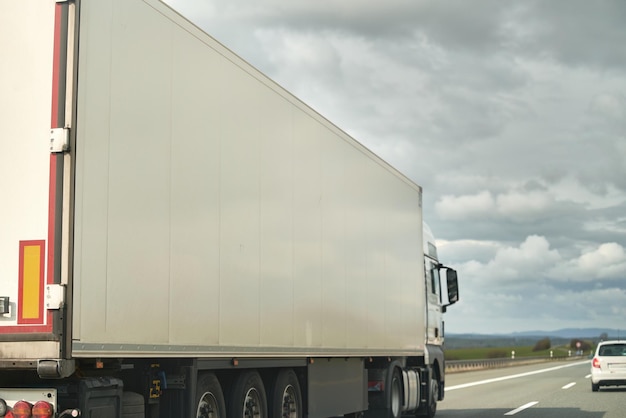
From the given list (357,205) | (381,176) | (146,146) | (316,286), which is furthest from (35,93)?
(381,176)

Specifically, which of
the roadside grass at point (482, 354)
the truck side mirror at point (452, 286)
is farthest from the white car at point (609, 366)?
the roadside grass at point (482, 354)

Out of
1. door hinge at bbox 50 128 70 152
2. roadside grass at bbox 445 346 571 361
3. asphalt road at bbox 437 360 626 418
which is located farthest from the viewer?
roadside grass at bbox 445 346 571 361

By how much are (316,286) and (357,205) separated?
7.50ft

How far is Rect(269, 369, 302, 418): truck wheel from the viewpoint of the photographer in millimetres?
10797

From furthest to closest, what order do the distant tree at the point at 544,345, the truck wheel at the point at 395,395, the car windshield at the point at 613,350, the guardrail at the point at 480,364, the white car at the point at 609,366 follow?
the distant tree at the point at 544,345 < the guardrail at the point at 480,364 < the car windshield at the point at 613,350 < the white car at the point at 609,366 < the truck wheel at the point at 395,395

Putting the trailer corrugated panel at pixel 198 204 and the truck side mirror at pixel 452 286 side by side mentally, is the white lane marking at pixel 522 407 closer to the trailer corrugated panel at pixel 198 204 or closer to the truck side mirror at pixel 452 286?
the truck side mirror at pixel 452 286

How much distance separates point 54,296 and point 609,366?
81.7 ft

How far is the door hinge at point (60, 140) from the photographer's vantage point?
22.9 feet

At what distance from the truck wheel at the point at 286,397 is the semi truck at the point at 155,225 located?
0.03m

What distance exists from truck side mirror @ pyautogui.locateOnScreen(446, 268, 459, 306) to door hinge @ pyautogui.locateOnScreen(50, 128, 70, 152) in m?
13.4

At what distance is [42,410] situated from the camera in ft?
23.2

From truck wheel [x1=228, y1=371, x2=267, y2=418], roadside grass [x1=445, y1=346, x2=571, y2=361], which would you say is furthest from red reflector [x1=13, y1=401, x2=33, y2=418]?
roadside grass [x1=445, y1=346, x2=571, y2=361]

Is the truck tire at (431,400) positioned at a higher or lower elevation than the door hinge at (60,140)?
lower

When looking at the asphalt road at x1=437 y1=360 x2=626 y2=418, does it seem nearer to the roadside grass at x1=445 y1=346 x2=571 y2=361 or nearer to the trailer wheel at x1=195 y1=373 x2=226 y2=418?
the trailer wheel at x1=195 y1=373 x2=226 y2=418
